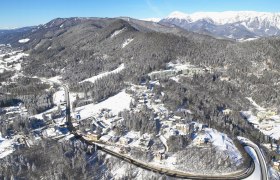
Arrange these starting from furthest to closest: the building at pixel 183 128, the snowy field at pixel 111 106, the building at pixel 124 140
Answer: the snowy field at pixel 111 106 < the building at pixel 183 128 < the building at pixel 124 140

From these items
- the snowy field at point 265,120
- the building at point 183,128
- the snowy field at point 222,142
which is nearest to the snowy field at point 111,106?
the building at point 183,128

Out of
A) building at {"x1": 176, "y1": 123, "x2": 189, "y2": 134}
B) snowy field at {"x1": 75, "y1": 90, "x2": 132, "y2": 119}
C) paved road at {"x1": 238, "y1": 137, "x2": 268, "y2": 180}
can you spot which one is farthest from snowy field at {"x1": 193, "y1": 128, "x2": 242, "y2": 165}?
snowy field at {"x1": 75, "y1": 90, "x2": 132, "y2": 119}

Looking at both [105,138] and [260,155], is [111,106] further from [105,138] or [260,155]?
[260,155]

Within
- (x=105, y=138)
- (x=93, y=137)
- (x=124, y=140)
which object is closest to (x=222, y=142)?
(x=124, y=140)

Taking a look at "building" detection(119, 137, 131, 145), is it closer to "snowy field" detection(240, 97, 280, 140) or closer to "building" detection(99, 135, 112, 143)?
"building" detection(99, 135, 112, 143)

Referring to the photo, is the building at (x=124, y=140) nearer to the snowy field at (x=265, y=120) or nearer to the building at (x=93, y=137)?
the building at (x=93, y=137)

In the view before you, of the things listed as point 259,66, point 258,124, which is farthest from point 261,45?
point 258,124

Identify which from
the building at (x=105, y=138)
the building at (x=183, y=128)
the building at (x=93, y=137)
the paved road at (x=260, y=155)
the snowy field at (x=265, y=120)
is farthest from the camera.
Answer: the snowy field at (x=265, y=120)

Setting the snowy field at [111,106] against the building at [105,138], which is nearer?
the building at [105,138]
